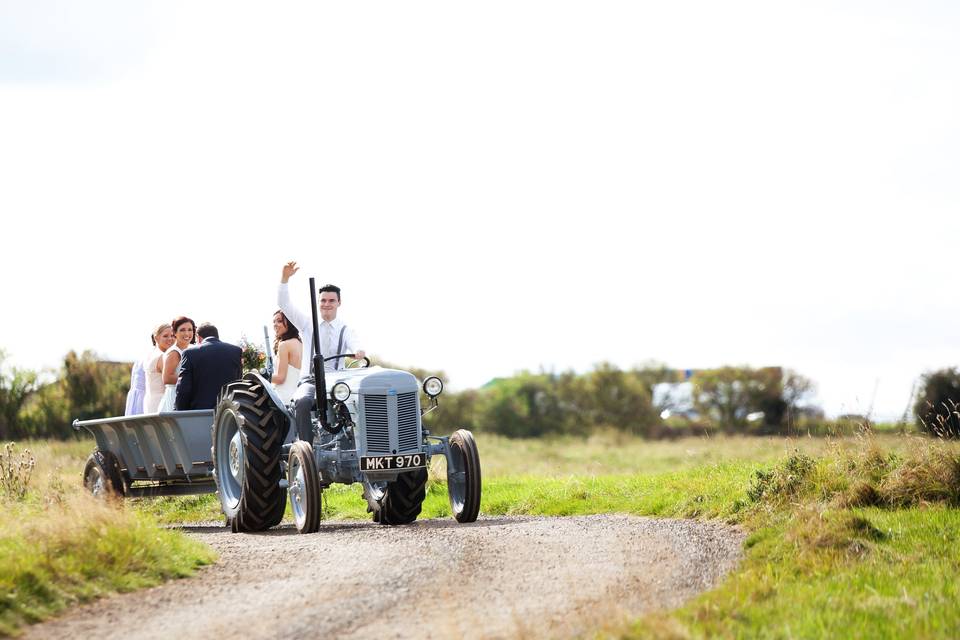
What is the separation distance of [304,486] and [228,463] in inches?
72.6

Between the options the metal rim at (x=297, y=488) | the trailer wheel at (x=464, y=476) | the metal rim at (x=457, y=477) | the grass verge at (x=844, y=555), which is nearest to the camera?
the grass verge at (x=844, y=555)

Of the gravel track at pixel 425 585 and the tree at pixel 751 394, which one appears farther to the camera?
the tree at pixel 751 394

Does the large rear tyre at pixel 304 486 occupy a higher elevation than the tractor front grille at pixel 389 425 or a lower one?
lower

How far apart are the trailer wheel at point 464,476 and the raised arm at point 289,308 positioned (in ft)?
6.31

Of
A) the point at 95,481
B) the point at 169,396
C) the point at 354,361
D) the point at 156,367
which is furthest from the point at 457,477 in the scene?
the point at 95,481

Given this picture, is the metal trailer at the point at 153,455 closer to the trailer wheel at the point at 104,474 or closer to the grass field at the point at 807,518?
the trailer wheel at the point at 104,474

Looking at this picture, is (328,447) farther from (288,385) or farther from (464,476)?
(288,385)

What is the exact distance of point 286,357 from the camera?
13.1m

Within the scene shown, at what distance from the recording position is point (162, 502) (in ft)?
60.9

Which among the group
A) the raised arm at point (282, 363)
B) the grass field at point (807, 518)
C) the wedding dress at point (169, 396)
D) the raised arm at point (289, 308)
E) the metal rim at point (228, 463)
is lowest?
the grass field at point (807, 518)

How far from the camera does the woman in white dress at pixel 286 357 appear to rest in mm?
13062

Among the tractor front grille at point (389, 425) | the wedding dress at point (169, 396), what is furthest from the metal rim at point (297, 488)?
the wedding dress at point (169, 396)

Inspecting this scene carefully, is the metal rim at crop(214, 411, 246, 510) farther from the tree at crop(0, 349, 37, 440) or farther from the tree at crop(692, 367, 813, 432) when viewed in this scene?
the tree at crop(692, 367, 813, 432)

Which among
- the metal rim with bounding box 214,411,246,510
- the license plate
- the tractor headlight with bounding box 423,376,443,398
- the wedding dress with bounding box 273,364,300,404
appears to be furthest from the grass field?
the tractor headlight with bounding box 423,376,443,398
